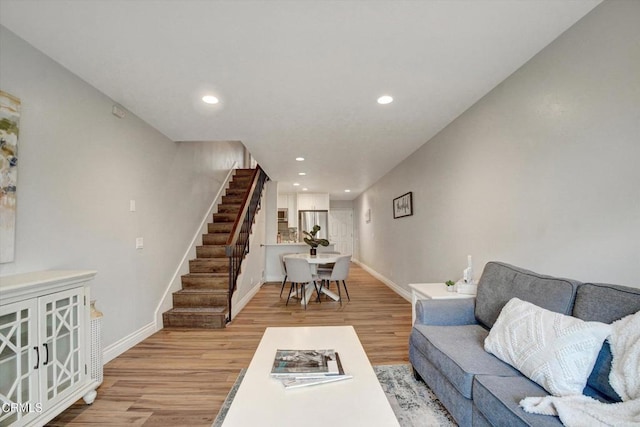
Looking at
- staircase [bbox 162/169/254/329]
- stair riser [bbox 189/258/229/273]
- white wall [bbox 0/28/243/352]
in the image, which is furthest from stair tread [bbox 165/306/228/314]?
stair riser [bbox 189/258/229/273]

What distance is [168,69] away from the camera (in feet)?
7.36

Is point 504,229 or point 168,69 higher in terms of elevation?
point 168,69

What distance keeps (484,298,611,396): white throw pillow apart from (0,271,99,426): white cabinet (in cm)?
258

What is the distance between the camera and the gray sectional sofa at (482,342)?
131 cm

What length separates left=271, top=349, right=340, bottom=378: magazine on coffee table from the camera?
1492 millimetres

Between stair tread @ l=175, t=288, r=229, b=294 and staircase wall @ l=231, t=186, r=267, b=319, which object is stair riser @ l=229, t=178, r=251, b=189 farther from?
stair tread @ l=175, t=288, r=229, b=294

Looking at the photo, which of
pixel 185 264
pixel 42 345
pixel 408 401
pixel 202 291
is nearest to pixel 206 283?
pixel 202 291

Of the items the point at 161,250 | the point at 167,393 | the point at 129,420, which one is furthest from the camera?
the point at 161,250

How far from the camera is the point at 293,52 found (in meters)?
2.04

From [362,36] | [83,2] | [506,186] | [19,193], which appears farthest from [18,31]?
[506,186]

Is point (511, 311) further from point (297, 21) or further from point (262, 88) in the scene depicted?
point (262, 88)

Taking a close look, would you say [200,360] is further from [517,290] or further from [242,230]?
[517,290]

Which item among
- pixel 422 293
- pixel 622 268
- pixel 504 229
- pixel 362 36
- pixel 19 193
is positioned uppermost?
pixel 362 36

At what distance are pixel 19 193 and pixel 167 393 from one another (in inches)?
67.9
